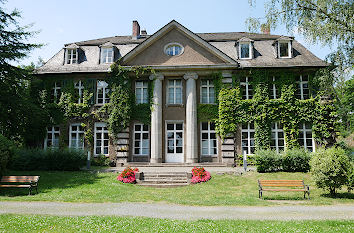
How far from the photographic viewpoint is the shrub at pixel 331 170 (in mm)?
11742

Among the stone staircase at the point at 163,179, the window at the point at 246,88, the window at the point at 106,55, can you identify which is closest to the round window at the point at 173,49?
the window at the point at 106,55

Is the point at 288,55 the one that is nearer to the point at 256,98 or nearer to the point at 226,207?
the point at 256,98

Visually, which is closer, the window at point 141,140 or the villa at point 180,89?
the villa at point 180,89

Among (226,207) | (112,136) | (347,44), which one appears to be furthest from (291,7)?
(112,136)

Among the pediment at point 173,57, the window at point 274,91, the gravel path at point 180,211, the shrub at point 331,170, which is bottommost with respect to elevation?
the gravel path at point 180,211

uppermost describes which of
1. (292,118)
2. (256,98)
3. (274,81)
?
(274,81)

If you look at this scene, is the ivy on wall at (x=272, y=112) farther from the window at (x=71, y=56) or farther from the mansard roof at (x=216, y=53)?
the window at (x=71, y=56)

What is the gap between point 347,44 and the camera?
1014cm

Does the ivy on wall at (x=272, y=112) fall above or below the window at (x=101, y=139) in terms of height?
above

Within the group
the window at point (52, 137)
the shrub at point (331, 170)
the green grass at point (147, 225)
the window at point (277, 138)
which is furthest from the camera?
the window at point (52, 137)

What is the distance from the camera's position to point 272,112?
20.2 metres

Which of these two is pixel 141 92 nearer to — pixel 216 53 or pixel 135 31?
pixel 216 53

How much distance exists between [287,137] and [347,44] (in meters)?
10.8

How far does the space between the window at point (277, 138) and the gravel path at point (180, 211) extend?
1017 cm
